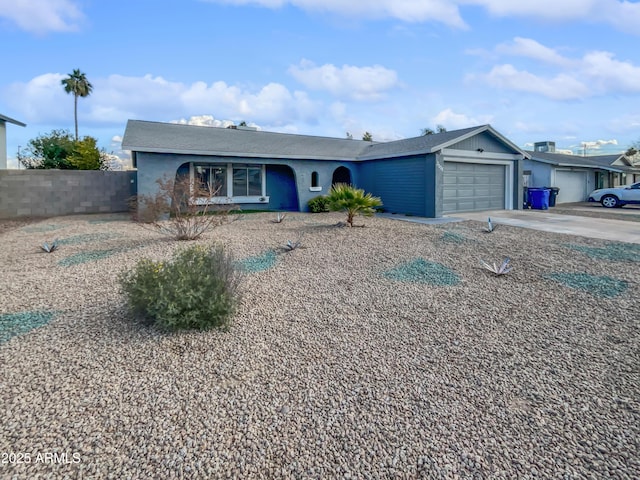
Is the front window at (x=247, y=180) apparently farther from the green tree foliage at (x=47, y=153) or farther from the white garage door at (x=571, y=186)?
the white garage door at (x=571, y=186)

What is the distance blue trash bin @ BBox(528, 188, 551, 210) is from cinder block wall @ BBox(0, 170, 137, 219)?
1951cm

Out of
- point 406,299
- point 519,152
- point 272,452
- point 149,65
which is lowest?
point 272,452

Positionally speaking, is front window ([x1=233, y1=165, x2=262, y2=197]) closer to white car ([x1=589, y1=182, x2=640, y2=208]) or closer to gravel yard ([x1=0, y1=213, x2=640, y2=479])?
gravel yard ([x1=0, y1=213, x2=640, y2=479])

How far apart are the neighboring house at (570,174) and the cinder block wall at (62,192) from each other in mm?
22469

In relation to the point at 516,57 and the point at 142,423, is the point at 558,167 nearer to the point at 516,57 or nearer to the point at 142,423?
the point at 516,57

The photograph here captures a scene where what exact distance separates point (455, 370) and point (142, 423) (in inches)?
108

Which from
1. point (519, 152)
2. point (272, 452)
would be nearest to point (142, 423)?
point (272, 452)

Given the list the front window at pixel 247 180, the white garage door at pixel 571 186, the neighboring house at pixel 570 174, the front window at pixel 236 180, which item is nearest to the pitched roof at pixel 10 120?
the front window at pixel 236 180

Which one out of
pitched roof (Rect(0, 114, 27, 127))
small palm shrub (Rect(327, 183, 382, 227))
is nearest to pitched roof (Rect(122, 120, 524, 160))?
small palm shrub (Rect(327, 183, 382, 227))

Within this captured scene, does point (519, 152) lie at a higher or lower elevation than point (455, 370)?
higher

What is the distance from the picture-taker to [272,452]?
2650 millimetres

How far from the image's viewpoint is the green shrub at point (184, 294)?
173 inches

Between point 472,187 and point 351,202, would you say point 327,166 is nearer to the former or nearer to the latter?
point 472,187

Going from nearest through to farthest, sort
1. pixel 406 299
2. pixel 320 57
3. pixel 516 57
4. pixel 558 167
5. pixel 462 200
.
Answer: pixel 406 299, pixel 516 57, pixel 320 57, pixel 462 200, pixel 558 167
